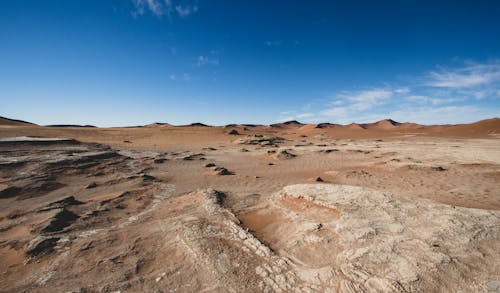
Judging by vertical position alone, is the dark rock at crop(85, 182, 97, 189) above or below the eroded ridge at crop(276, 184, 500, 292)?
below

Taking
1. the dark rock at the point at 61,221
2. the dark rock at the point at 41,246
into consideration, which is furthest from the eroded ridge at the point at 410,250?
the dark rock at the point at 61,221

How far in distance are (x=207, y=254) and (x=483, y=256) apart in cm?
Answer: 465

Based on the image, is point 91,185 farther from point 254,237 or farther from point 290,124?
point 290,124

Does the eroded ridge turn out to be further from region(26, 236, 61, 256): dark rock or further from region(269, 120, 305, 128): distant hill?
region(269, 120, 305, 128): distant hill

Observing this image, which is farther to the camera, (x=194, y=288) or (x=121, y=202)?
(x=121, y=202)

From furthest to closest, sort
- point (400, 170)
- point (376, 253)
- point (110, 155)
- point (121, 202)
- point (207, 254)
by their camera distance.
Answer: point (110, 155), point (400, 170), point (121, 202), point (207, 254), point (376, 253)

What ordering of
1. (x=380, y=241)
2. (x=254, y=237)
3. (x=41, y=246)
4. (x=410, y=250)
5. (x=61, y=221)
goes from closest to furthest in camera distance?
1. (x=410, y=250)
2. (x=380, y=241)
3. (x=41, y=246)
4. (x=254, y=237)
5. (x=61, y=221)

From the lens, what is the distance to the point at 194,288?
396cm

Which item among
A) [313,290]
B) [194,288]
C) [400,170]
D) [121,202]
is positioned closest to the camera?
[313,290]

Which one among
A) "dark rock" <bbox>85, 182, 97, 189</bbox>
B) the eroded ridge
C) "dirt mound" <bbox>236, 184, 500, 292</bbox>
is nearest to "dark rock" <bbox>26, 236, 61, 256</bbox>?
"dirt mound" <bbox>236, 184, 500, 292</bbox>

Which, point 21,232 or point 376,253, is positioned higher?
point 376,253

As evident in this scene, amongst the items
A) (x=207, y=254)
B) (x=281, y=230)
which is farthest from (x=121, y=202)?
(x=281, y=230)

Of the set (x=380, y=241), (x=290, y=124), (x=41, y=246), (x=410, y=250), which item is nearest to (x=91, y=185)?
(x=41, y=246)

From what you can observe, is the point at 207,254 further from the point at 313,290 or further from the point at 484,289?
the point at 484,289
